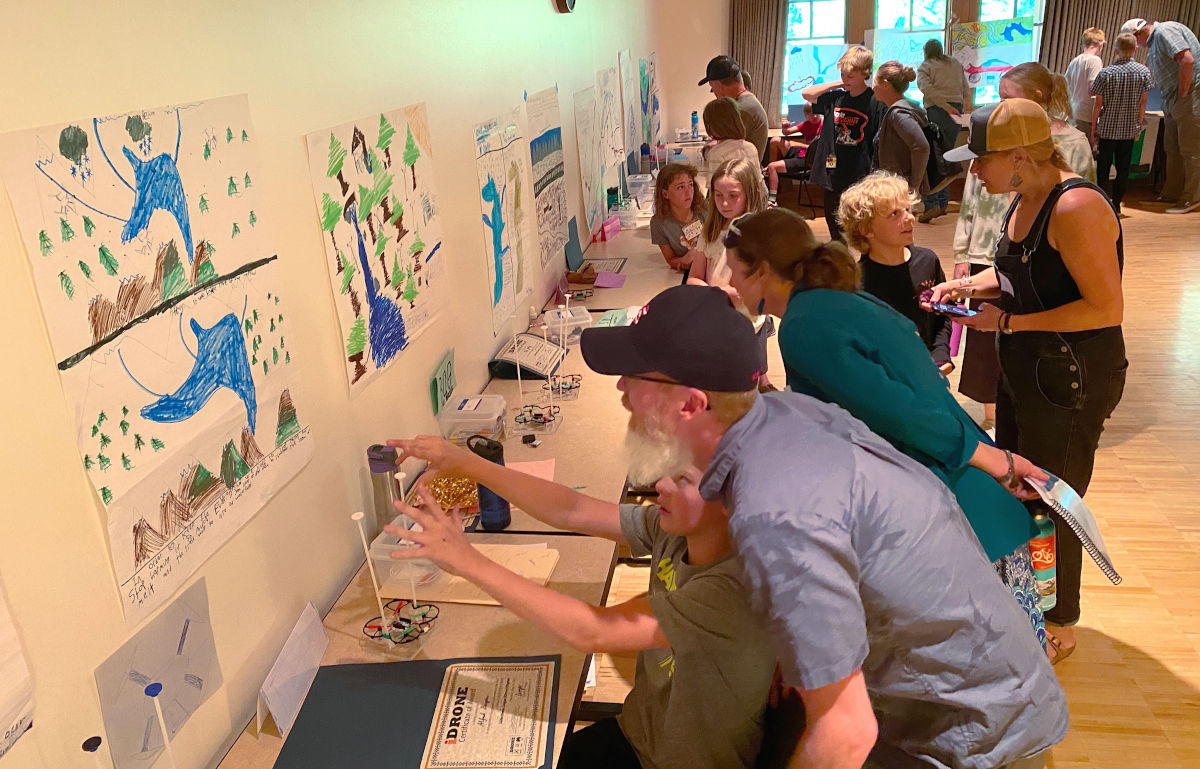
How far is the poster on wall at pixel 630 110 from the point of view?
612 centimetres

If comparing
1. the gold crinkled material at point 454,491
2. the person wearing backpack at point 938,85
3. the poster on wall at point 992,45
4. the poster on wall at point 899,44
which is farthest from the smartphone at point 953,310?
the poster on wall at point 992,45

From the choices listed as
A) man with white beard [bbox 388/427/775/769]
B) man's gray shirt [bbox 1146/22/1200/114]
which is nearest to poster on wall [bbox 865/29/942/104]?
man's gray shirt [bbox 1146/22/1200/114]

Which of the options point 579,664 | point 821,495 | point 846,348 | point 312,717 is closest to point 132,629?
point 312,717

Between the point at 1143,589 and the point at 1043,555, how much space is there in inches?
47.0

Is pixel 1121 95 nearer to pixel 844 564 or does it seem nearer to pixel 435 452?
pixel 435 452

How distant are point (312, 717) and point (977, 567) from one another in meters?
1.19

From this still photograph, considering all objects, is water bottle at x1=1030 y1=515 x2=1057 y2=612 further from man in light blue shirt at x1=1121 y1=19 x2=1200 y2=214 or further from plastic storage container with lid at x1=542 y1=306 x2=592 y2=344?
man in light blue shirt at x1=1121 y1=19 x2=1200 y2=214

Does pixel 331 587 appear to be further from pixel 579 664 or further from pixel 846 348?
pixel 846 348

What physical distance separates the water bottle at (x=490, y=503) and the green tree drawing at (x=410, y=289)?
439mm

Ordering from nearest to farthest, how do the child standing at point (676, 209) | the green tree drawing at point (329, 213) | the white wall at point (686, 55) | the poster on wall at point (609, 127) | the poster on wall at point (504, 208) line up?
the green tree drawing at point (329, 213)
the poster on wall at point (504, 208)
the child standing at point (676, 209)
the poster on wall at point (609, 127)
the white wall at point (686, 55)

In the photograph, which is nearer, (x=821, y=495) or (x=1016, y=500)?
(x=821, y=495)

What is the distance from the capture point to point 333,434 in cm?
195

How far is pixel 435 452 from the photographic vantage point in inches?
76.8

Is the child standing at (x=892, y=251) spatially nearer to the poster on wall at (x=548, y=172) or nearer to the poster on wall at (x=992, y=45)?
the poster on wall at (x=548, y=172)
